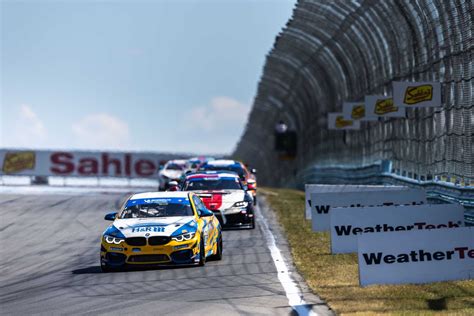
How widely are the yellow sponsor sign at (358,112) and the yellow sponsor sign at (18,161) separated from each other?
3232 cm

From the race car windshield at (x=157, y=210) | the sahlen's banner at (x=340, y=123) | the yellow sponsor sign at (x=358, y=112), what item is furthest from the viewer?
the sahlen's banner at (x=340, y=123)

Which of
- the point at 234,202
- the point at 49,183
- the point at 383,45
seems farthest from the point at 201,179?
the point at 49,183

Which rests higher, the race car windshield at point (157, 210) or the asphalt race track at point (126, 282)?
the race car windshield at point (157, 210)

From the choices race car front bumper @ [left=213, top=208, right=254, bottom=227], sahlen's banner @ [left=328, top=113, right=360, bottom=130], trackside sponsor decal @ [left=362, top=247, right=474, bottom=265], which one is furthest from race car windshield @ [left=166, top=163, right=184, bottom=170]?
trackside sponsor decal @ [left=362, top=247, right=474, bottom=265]

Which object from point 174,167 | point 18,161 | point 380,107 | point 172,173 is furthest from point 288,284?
point 18,161

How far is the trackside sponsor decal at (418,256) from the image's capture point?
1330cm

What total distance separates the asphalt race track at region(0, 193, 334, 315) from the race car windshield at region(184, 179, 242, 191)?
104 cm

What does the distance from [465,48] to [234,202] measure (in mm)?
6077

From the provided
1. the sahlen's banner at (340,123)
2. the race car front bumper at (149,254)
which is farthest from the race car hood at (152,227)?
the sahlen's banner at (340,123)

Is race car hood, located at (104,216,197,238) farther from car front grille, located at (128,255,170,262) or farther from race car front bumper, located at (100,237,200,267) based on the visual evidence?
car front grille, located at (128,255,170,262)

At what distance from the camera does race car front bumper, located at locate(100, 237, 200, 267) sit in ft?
53.6

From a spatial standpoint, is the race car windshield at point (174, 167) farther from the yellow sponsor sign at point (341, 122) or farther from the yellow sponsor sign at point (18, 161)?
the yellow sponsor sign at point (18, 161)

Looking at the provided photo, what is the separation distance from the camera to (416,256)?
44.2ft

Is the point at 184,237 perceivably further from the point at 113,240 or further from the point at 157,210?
the point at 157,210
